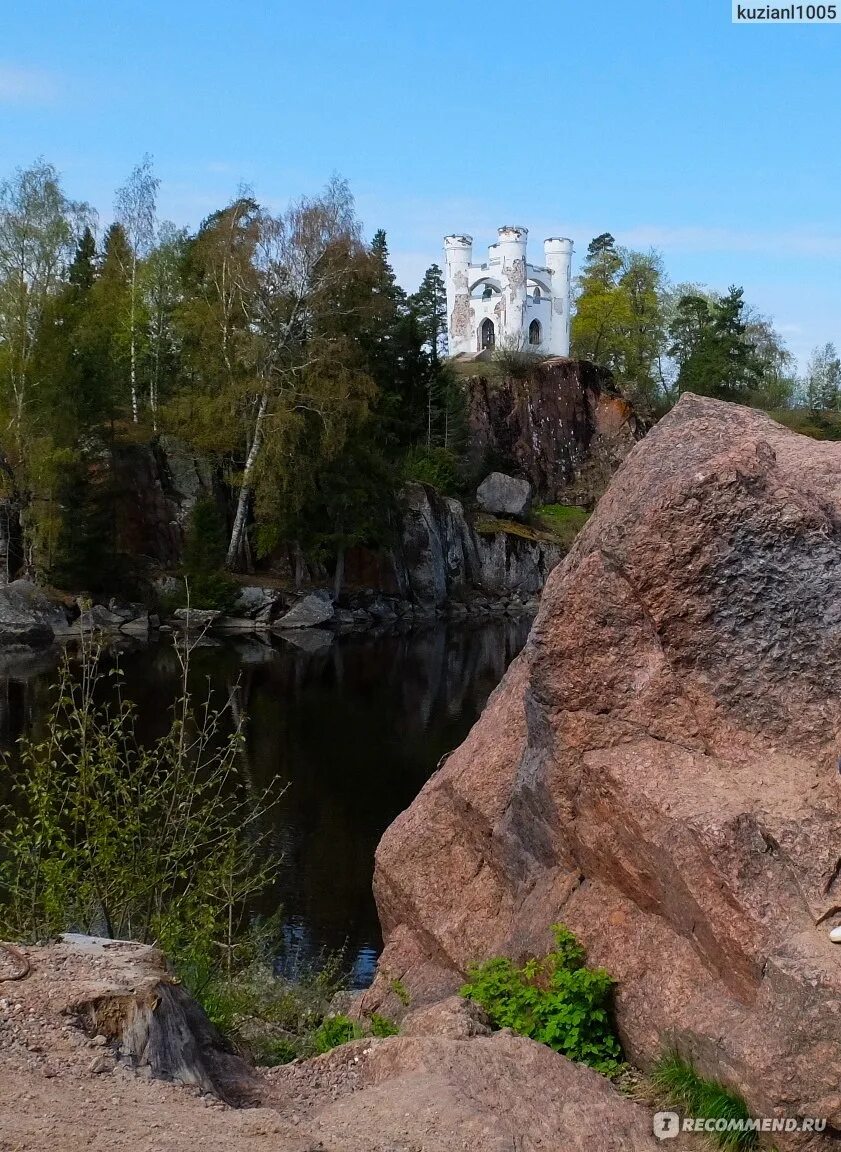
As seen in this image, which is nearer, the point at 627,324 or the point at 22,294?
the point at 22,294

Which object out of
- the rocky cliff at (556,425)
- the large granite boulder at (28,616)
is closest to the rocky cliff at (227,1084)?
the large granite boulder at (28,616)

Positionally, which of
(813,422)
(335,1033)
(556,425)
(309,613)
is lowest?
(309,613)

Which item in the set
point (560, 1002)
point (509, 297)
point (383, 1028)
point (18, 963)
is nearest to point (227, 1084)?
point (18, 963)

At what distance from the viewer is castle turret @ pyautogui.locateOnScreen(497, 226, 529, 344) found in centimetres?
8119

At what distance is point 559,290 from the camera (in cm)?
8381

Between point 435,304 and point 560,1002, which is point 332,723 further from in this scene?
point 435,304

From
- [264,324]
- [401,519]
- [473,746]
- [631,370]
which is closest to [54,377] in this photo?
[264,324]

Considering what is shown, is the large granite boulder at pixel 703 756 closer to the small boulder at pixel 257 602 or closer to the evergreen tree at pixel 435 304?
the small boulder at pixel 257 602

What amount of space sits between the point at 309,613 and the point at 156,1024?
140 ft

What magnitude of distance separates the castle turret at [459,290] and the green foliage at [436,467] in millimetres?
21020

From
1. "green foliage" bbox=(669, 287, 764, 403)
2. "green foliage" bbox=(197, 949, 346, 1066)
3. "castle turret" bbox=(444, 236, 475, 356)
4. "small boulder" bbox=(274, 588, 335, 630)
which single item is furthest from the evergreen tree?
"green foliage" bbox=(197, 949, 346, 1066)

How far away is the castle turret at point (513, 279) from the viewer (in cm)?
8119

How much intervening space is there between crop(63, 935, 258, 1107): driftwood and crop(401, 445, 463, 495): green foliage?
5642 centimetres

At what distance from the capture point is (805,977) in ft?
17.8
